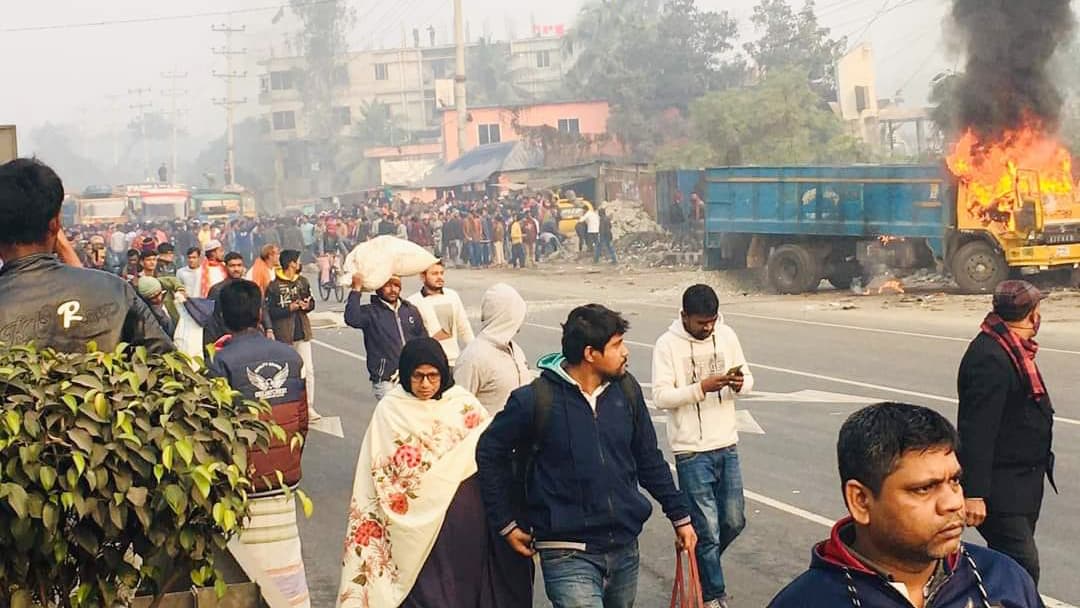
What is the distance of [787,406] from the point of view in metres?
14.2

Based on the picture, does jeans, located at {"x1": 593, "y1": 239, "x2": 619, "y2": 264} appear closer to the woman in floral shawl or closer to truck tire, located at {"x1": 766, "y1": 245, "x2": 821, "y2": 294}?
truck tire, located at {"x1": 766, "y1": 245, "x2": 821, "y2": 294}

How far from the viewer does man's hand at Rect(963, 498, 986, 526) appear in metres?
5.87

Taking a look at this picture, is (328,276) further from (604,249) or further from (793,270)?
(793,270)

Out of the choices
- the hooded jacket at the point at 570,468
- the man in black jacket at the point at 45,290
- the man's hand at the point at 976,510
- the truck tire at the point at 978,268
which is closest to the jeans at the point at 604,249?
the truck tire at the point at 978,268

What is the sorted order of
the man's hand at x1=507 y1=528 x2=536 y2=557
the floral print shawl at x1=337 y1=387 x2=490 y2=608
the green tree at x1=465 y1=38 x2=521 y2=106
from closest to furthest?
the man's hand at x1=507 y1=528 x2=536 y2=557
the floral print shawl at x1=337 y1=387 x2=490 y2=608
the green tree at x1=465 y1=38 x2=521 y2=106

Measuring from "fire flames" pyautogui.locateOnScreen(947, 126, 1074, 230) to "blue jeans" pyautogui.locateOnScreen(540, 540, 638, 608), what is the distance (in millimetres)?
20391

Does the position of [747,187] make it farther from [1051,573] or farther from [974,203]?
[1051,573]

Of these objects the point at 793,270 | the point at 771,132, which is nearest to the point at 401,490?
the point at 793,270

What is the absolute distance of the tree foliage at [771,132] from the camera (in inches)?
1871

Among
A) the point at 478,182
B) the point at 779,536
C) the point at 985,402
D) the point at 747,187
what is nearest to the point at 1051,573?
the point at 779,536

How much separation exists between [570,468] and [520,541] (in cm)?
35

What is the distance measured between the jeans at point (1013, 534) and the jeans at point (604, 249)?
3354 centimetres

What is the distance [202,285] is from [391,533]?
9605mm

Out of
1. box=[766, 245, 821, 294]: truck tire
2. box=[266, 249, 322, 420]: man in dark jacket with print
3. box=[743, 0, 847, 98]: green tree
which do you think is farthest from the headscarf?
box=[743, 0, 847, 98]: green tree
